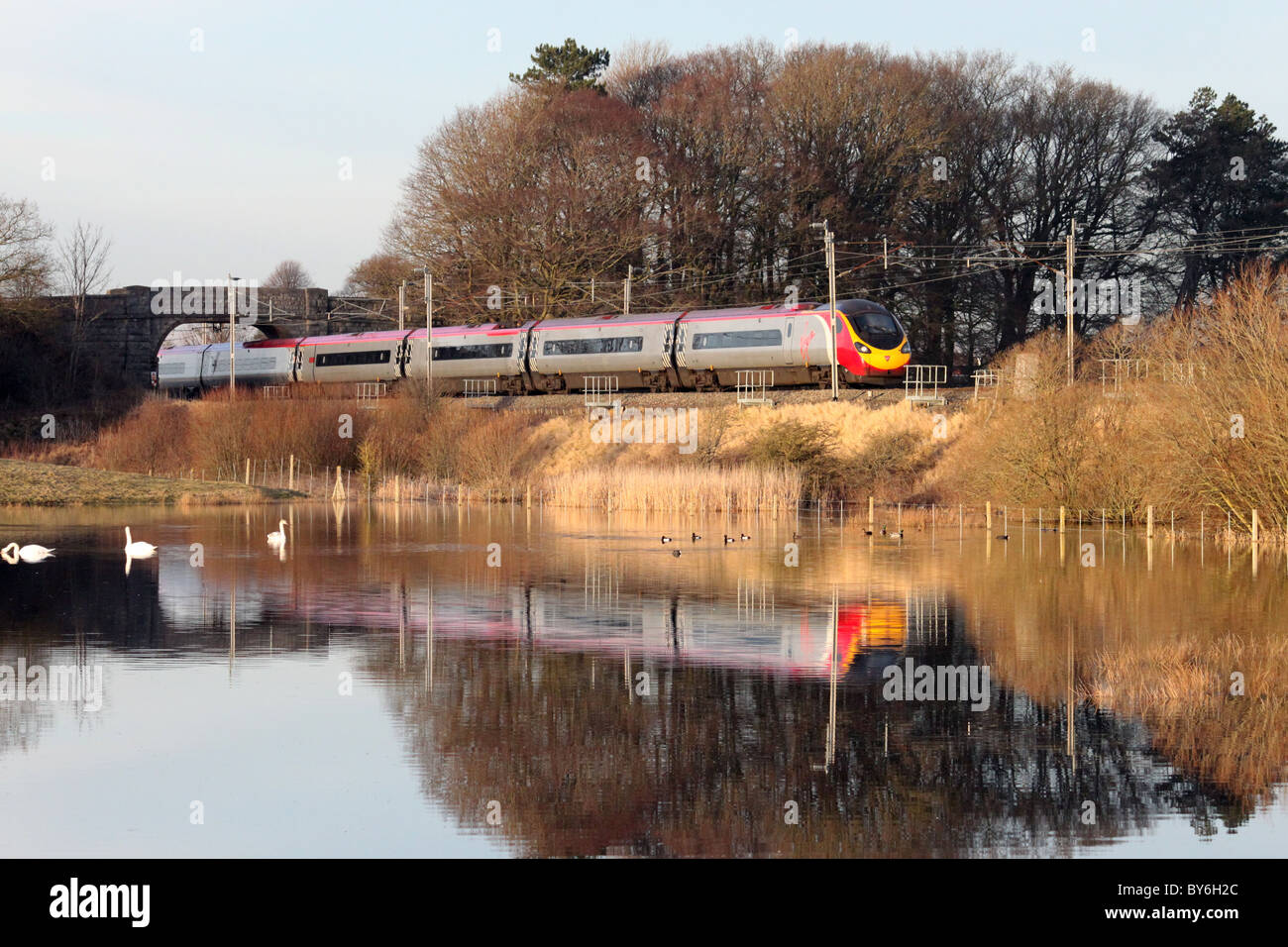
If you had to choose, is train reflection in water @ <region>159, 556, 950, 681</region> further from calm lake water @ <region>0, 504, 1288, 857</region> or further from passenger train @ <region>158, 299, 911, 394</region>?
passenger train @ <region>158, 299, 911, 394</region>

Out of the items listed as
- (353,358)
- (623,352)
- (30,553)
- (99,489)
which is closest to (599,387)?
(623,352)

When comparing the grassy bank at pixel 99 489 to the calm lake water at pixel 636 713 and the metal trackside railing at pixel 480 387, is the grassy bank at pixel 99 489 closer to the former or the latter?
the metal trackside railing at pixel 480 387

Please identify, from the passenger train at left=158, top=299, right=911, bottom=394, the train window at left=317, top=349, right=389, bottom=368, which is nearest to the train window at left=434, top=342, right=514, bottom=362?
the passenger train at left=158, top=299, right=911, bottom=394

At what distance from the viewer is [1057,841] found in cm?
987

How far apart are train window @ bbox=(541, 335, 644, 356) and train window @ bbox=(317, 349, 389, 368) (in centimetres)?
802

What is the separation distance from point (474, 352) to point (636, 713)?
44.7 meters

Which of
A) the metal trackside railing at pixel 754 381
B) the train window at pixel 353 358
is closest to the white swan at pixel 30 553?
the metal trackside railing at pixel 754 381

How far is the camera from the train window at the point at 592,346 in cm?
5281
